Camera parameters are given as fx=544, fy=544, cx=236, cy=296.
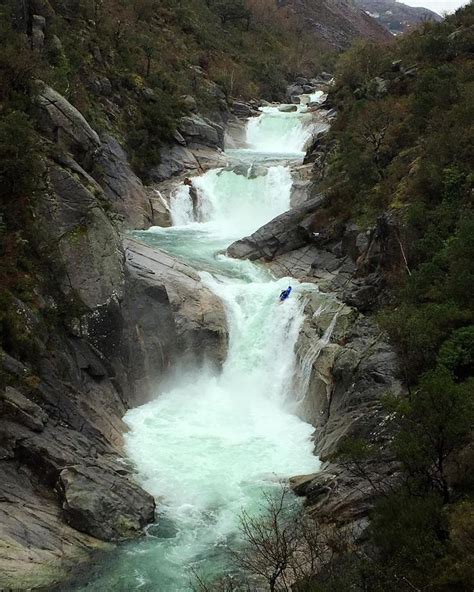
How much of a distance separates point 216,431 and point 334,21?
9988cm

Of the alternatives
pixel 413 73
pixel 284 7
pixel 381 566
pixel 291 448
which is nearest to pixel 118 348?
pixel 291 448

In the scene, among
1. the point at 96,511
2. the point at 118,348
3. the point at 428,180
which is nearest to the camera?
the point at 96,511

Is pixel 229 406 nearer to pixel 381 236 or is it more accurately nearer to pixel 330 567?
pixel 381 236

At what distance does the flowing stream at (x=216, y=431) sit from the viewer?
11.5 meters

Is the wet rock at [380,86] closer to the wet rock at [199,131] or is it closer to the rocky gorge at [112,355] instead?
the rocky gorge at [112,355]

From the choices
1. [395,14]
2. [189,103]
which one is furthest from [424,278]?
[395,14]

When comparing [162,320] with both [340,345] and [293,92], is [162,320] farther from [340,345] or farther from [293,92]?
[293,92]

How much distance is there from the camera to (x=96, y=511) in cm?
1177

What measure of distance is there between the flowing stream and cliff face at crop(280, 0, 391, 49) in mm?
74526

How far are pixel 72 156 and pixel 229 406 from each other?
1086cm

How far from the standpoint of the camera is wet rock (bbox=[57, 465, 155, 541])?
1162 centimetres

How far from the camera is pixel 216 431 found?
55.4 feet

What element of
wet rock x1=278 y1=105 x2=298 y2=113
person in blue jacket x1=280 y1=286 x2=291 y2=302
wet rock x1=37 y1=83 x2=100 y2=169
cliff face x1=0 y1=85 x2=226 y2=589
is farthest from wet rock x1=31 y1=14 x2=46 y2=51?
wet rock x1=278 y1=105 x2=298 y2=113

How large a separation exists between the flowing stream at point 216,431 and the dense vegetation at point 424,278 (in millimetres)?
3917
